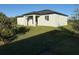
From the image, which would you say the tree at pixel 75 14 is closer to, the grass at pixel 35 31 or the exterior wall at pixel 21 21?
the grass at pixel 35 31

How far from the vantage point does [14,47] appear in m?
15.5

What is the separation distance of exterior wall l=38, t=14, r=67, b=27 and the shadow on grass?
10.7 inches

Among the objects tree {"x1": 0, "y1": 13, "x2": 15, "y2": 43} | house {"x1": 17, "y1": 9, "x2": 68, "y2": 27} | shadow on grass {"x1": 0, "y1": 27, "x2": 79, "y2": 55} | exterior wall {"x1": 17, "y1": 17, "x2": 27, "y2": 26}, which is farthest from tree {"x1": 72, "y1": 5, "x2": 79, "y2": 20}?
tree {"x1": 0, "y1": 13, "x2": 15, "y2": 43}

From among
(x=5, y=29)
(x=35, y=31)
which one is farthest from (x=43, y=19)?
(x=5, y=29)

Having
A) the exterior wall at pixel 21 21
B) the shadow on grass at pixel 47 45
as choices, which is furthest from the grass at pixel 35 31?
the exterior wall at pixel 21 21

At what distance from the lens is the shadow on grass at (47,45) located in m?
15.4

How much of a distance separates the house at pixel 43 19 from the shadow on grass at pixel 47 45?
0.36 metres

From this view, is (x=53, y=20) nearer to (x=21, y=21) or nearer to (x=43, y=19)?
(x=43, y=19)

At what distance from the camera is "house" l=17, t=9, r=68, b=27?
1560 centimetres

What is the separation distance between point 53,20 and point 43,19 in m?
0.43
